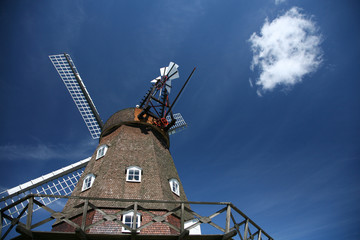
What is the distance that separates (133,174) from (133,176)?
13 centimetres

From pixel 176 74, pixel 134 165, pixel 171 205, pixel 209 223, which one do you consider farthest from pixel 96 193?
pixel 176 74

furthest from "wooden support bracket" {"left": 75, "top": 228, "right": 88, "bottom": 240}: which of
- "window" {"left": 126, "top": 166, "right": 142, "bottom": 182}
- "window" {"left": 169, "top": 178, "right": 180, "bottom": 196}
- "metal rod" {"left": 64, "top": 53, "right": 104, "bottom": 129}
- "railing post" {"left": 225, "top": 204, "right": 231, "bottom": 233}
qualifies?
"metal rod" {"left": 64, "top": 53, "right": 104, "bottom": 129}

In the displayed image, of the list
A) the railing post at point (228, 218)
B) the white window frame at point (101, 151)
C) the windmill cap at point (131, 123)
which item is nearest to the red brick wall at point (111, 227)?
the railing post at point (228, 218)

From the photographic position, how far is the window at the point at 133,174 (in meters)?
12.6

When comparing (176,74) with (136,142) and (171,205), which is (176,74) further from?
(171,205)

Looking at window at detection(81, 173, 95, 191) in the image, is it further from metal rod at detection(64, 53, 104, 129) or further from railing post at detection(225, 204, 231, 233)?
metal rod at detection(64, 53, 104, 129)

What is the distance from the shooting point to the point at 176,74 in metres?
20.5

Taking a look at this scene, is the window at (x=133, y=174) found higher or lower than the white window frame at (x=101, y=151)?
lower

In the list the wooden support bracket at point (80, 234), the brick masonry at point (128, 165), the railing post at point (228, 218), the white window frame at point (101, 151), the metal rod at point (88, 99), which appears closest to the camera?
the wooden support bracket at point (80, 234)

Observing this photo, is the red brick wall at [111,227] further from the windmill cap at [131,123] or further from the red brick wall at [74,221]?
the windmill cap at [131,123]

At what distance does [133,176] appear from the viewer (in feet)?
41.7

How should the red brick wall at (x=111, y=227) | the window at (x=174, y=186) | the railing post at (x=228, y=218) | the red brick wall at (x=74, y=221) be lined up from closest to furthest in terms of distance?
the railing post at (x=228, y=218) < the red brick wall at (x=111, y=227) < the red brick wall at (x=74, y=221) < the window at (x=174, y=186)

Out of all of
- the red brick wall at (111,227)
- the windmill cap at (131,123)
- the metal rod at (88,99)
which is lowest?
the red brick wall at (111,227)

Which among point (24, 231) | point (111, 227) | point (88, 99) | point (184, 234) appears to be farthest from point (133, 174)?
point (88, 99)
